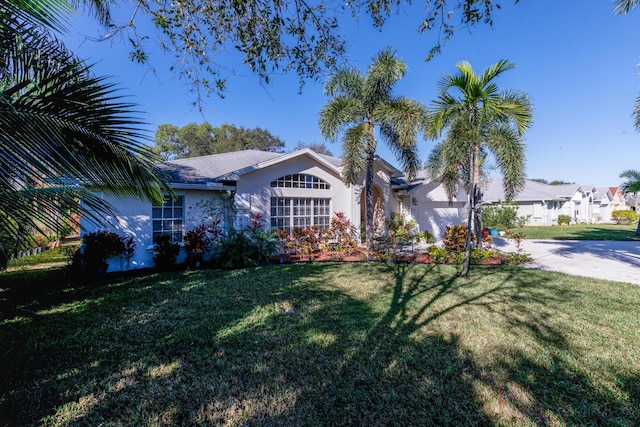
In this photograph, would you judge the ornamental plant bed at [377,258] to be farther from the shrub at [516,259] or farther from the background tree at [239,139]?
the background tree at [239,139]

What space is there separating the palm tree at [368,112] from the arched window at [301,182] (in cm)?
191

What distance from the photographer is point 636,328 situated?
5047 mm

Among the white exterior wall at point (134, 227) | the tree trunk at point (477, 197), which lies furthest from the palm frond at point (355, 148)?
the white exterior wall at point (134, 227)

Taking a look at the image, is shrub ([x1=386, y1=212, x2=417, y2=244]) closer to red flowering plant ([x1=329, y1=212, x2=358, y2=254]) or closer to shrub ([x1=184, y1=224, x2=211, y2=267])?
red flowering plant ([x1=329, y1=212, x2=358, y2=254])

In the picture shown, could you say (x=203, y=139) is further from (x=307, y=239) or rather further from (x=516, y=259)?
(x=516, y=259)

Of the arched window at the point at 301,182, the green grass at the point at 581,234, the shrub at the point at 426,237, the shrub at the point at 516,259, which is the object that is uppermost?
the arched window at the point at 301,182

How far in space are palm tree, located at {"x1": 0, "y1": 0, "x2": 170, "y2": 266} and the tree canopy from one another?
1465 inches

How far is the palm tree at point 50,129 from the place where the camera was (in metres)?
2.47

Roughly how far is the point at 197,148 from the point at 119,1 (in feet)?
123

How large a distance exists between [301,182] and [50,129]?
1086 cm

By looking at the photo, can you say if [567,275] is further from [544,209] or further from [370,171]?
[544,209]

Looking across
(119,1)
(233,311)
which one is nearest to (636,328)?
(233,311)

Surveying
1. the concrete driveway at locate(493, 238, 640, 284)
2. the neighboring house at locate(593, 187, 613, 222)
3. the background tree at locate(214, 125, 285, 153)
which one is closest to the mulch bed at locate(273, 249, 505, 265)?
the concrete driveway at locate(493, 238, 640, 284)

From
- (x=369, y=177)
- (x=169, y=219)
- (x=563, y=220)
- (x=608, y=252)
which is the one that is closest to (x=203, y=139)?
(x=169, y=219)
